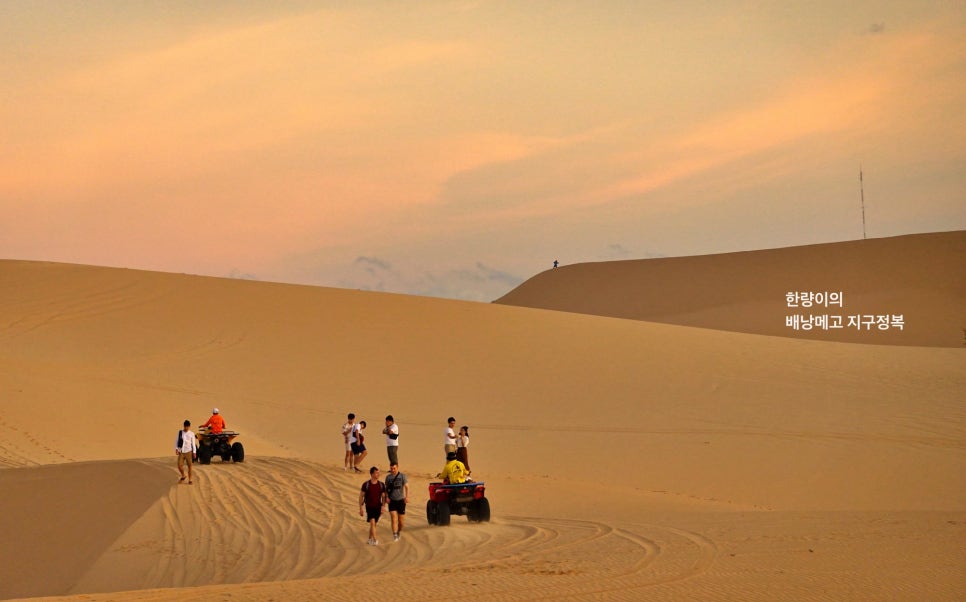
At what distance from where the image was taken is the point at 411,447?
25844 millimetres

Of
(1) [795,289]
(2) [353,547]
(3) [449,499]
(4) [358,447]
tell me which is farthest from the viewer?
(1) [795,289]

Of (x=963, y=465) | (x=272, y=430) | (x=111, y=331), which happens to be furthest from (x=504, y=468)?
(x=111, y=331)

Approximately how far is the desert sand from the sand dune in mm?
27680

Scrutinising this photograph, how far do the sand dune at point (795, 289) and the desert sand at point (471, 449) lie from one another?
27680 mm

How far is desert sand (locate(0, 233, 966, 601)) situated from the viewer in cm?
1166

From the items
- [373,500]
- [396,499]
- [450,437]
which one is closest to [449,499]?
[396,499]

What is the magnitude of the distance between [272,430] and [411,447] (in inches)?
174

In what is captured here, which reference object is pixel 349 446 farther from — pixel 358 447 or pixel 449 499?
pixel 449 499

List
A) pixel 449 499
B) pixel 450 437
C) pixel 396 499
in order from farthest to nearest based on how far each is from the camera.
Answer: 1. pixel 450 437
2. pixel 449 499
3. pixel 396 499

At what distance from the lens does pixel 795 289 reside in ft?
264

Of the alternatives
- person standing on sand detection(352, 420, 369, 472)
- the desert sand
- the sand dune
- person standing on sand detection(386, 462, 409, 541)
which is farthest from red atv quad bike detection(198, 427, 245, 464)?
the sand dune

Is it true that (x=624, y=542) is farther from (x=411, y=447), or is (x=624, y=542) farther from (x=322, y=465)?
(x=411, y=447)

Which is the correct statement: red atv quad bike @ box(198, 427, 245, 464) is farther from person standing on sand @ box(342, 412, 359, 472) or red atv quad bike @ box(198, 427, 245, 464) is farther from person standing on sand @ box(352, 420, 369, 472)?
person standing on sand @ box(352, 420, 369, 472)

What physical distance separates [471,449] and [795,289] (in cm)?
6009
